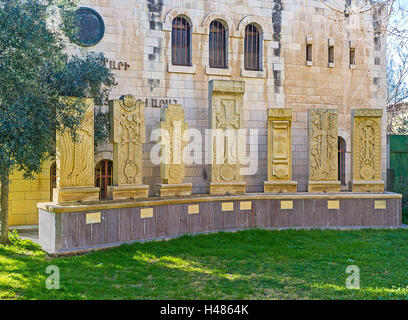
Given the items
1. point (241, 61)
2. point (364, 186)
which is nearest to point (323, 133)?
point (364, 186)

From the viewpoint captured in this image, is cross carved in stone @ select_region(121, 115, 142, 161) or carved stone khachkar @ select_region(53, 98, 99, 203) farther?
cross carved in stone @ select_region(121, 115, 142, 161)

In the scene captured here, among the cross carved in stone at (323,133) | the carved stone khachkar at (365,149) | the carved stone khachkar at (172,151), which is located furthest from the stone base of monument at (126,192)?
the carved stone khachkar at (365,149)

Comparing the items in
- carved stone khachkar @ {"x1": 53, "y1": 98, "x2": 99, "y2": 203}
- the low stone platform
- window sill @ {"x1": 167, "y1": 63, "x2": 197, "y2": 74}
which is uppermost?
window sill @ {"x1": 167, "y1": 63, "x2": 197, "y2": 74}

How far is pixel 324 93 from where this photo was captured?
14977 millimetres

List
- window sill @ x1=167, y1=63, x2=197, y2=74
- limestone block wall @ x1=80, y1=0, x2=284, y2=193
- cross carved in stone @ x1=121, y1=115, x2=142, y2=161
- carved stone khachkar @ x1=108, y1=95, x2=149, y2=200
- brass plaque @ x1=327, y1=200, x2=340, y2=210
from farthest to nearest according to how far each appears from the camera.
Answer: window sill @ x1=167, y1=63, x2=197, y2=74 < limestone block wall @ x1=80, y1=0, x2=284, y2=193 < brass plaque @ x1=327, y1=200, x2=340, y2=210 < cross carved in stone @ x1=121, y1=115, x2=142, y2=161 < carved stone khachkar @ x1=108, y1=95, x2=149, y2=200

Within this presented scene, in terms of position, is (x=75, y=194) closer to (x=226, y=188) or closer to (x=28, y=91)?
(x=28, y=91)

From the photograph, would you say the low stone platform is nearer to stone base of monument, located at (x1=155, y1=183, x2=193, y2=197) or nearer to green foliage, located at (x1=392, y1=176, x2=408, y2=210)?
stone base of monument, located at (x1=155, y1=183, x2=193, y2=197)

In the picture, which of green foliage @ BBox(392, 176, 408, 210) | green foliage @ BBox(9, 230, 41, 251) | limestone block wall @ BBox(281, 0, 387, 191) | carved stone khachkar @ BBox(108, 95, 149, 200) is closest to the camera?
green foliage @ BBox(9, 230, 41, 251)

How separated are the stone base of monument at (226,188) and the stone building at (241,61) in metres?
1.69

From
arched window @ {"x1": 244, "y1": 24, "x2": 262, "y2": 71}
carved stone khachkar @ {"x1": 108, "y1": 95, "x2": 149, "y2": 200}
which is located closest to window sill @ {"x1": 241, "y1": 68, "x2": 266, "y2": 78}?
arched window @ {"x1": 244, "y1": 24, "x2": 262, "y2": 71}

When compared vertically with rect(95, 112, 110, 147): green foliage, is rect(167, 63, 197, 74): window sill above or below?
above

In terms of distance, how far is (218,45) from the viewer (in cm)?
1399

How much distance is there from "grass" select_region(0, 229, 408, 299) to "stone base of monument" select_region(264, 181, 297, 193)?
156cm

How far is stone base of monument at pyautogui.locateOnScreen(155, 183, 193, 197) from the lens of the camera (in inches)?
391
